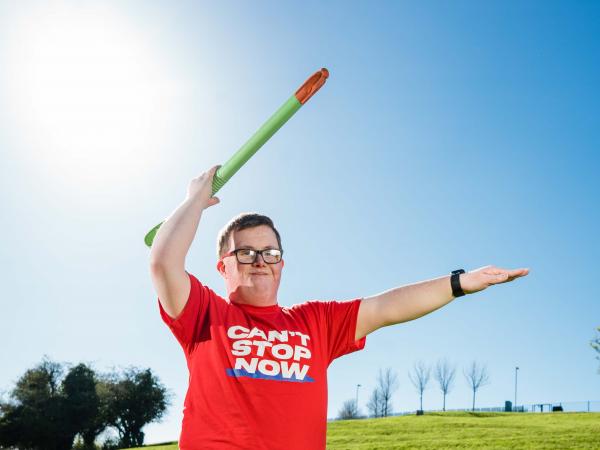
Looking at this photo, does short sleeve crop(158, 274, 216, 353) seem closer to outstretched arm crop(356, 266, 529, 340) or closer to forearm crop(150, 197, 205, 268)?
forearm crop(150, 197, 205, 268)

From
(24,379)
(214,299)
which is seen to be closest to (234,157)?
(214,299)

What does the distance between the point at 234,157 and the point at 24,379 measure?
70832 millimetres

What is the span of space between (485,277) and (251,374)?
1538 mm

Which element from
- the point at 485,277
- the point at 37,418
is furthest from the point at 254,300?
the point at 37,418

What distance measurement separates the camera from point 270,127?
378 cm

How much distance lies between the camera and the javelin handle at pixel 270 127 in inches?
143

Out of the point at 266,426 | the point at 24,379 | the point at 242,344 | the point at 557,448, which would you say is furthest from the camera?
the point at 24,379

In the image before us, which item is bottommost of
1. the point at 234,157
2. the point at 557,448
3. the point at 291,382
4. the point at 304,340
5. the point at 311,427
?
the point at 557,448

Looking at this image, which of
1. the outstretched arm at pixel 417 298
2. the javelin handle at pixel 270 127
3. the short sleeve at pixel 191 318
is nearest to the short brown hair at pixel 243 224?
the javelin handle at pixel 270 127

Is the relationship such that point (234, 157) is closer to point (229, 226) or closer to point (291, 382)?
point (229, 226)

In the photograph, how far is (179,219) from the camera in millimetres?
3521

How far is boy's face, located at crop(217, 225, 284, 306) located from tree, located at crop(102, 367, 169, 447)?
228 feet

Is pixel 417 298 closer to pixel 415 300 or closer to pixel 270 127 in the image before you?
pixel 415 300

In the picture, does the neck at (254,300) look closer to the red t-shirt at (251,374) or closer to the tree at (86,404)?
the red t-shirt at (251,374)
